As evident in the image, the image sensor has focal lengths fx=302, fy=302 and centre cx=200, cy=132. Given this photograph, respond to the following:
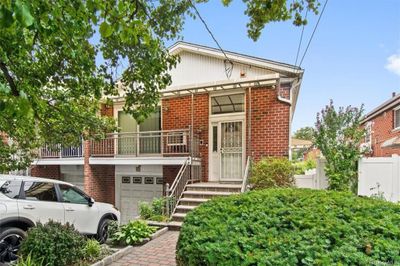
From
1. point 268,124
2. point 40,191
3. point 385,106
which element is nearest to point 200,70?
point 268,124

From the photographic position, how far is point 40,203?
7094 millimetres

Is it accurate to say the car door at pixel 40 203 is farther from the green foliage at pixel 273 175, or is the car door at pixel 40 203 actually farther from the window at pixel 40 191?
the green foliage at pixel 273 175

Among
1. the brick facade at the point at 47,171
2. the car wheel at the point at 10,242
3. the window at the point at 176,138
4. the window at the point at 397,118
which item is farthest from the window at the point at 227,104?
the window at the point at 397,118

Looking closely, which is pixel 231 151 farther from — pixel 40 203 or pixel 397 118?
pixel 397 118

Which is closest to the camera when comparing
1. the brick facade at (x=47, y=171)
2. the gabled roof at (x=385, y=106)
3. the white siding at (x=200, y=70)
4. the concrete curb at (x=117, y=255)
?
the concrete curb at (x=117, y=255)

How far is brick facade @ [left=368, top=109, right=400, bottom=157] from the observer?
1802 centimetres

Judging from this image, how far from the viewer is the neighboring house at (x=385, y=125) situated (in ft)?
56.0

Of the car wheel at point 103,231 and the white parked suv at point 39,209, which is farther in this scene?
the car wheel at point 103,231

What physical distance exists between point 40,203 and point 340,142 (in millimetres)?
8727

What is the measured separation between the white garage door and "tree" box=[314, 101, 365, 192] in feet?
22.5

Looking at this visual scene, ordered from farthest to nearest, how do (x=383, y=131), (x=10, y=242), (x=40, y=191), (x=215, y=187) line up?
(x=383, y=131)
(x=215, y=187)
(x=40, y=191)
(x=10, y=242)

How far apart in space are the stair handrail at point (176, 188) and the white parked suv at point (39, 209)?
166cm

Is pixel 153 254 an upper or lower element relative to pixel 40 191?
lower

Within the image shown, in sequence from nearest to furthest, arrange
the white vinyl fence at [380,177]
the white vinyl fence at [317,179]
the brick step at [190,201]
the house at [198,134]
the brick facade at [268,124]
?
1. the white vinyl fence at [380,177]
2. the brick step at [190,201]
3. the white vinyl fence at [317,179]
4. the brick facade at [268,124]
5. the house at [198,134]
